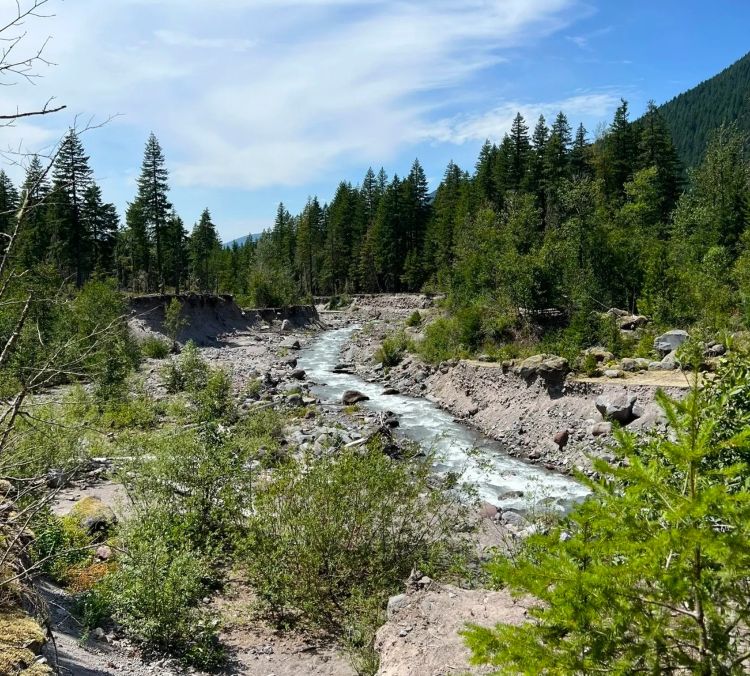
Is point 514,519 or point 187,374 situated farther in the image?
point 187,374

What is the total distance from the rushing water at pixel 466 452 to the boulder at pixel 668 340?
6.88 m

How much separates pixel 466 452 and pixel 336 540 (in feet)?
12.9

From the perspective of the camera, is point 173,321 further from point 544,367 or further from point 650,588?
point 650,588

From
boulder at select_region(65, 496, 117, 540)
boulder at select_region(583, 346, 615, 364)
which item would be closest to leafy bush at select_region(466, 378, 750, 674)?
boulder at select_region(65, 496, 117, 540)

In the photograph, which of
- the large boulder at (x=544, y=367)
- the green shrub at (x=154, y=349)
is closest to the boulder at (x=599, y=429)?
the large boulder at (x=544, y=367)

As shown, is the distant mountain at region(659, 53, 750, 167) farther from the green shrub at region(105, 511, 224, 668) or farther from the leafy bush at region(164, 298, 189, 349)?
the green shrub at region(105, 511, 224, 668)

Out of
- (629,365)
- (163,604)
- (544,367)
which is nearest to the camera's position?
(163,604)

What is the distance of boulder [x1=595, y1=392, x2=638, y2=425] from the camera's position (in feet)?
52.1

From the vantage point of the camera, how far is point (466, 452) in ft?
35.2

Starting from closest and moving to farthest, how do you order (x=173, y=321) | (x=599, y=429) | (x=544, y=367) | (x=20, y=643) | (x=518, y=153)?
(x=20, y=643) → (x=599, y=429) → (x=544, y=367) → (x=173, y=321) → (x=518, y=153)

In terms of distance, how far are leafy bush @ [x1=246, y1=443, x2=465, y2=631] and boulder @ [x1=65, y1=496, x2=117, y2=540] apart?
2.95 m

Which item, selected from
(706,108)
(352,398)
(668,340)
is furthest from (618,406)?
(706,108)

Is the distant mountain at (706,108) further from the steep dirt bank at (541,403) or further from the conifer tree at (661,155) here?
the steep dirt bank at (541,403)

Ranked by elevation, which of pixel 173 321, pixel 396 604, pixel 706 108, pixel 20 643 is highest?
pixel 706 108
